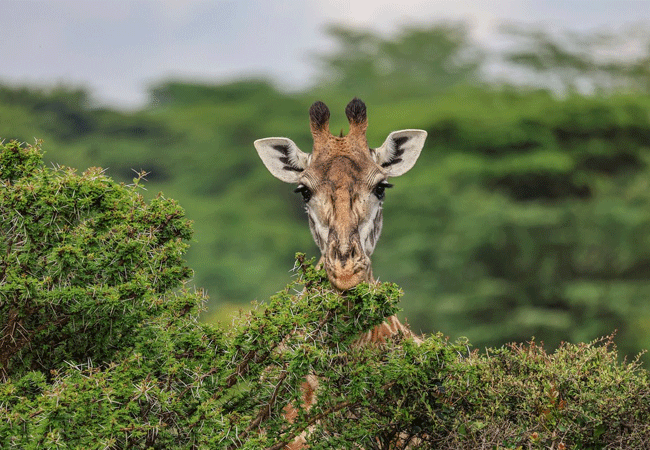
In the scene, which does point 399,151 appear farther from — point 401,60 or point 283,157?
point 401,60

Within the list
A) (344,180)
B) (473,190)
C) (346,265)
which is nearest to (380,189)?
(344,180)

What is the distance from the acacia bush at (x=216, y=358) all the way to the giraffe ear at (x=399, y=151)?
204cm

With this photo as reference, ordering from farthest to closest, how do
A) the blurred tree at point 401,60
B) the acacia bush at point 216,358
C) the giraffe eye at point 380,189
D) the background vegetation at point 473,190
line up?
the blurred tree at point 401,60, the background vegetation at point 473,190, the giraffe eye at point 380,189, the acacia bush at point 216,358

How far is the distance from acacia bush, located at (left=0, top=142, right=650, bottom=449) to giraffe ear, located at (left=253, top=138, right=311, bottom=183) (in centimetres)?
185

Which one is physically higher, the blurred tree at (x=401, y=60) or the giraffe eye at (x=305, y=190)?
the blurred tree at (x=401, y=60)

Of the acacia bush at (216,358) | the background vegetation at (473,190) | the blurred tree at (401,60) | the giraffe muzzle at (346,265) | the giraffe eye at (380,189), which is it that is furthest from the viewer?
the blurred tree at (401,60)

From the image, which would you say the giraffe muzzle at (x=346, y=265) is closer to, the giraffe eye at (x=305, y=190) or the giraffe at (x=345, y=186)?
the giraffe at (x=345, y=186)

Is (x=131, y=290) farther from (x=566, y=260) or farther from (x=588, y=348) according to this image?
(x=566, y=260)

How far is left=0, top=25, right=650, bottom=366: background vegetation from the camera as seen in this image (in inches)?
1341

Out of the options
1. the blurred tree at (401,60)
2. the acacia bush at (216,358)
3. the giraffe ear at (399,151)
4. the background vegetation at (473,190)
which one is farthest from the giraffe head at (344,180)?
the blurred tree at (401,60)

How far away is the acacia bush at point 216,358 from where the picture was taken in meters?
7.55

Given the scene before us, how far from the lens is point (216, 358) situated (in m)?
7.98

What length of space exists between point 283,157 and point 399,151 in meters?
1.16

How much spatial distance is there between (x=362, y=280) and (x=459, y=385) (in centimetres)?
115
